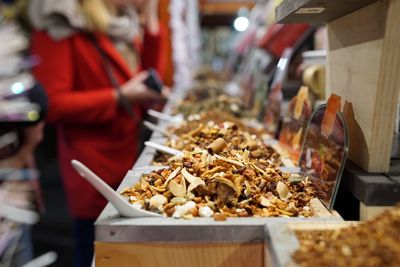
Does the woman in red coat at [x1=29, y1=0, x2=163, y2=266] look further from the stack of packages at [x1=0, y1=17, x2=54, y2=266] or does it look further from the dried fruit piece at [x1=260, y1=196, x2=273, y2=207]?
the dried fruit piece at [x1=260, y1=196, x2=273, y2=207]

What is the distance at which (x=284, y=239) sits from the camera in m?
0.77

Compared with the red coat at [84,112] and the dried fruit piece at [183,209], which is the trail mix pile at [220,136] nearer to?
the dried fruit piece at [183,209]

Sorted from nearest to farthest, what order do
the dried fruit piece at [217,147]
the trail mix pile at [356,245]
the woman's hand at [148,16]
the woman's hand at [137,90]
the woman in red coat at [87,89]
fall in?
the trail mix pile at [356,245], the dried fruit piece at [217,147], the woman in red coat at [87,89], the woman's hand at [137,90], the woman's hand at [148,16]

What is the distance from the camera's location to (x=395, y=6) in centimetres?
93

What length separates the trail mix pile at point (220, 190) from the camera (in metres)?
0.94

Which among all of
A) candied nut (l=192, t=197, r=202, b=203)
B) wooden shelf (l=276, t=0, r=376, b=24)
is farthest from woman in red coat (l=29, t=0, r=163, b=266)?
candied nut (l=192, t=197, r=202, b=203)

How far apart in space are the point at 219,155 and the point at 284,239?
403 mm

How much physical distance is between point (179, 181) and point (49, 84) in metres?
1.47

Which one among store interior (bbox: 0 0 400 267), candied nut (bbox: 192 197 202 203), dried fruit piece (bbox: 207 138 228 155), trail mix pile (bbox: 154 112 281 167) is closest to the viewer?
store interior (bbox: 0 0 400 267)

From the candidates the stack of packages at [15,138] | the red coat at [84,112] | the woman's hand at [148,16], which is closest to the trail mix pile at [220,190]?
the stack of packages at [15,138]

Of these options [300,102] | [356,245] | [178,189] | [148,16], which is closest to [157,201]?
[178,189]

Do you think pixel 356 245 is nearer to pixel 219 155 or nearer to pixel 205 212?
pixel 205 212

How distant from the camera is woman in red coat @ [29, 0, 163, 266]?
2287 mm

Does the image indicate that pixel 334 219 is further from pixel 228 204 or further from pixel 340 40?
pixel 340 40
